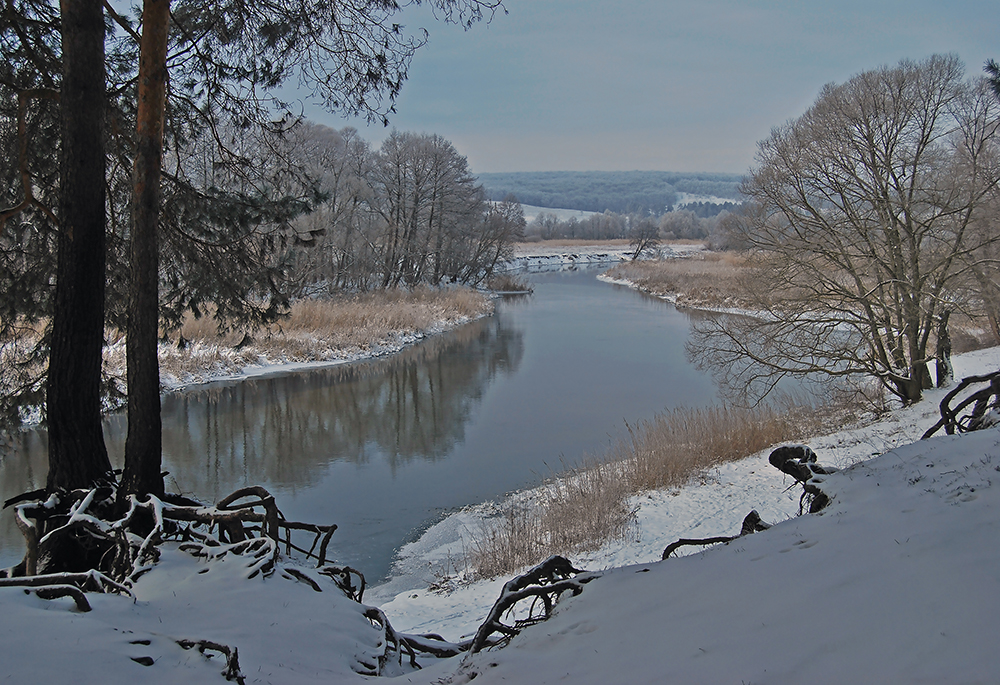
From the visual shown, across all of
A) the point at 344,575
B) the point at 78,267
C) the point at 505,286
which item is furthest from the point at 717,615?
the point at 505,286

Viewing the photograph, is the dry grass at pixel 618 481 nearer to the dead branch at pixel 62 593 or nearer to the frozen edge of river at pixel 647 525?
the frozen edge of river at pixel 647 525

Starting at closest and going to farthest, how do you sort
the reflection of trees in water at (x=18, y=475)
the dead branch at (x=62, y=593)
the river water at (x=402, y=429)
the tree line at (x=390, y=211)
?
the dead branch at (x=62, y=593)
the reflection of trees in water at (x=18, y=475)
the river water at (x=402, y=429)
the tree line at (x=390, y=211)

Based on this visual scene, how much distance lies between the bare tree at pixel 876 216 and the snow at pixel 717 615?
1020 cm

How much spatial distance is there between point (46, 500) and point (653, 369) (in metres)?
15.5

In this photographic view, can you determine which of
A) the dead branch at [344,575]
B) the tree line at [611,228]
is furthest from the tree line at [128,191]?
the tree line at [611,228]

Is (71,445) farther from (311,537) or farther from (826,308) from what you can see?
(826,308)

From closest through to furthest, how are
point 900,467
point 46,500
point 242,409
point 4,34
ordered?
point 900,467 < point 46,500 < point 4,34 < point 242,409

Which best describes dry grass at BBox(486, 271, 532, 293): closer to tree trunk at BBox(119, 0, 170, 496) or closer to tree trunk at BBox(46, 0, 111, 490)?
tree trunk at BBox(119, 0, 170, 496)

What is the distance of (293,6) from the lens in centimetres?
580

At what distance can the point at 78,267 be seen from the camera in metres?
4.88

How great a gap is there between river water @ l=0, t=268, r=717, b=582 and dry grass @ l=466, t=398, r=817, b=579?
3.28ft

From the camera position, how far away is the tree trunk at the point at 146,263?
16.3 ft

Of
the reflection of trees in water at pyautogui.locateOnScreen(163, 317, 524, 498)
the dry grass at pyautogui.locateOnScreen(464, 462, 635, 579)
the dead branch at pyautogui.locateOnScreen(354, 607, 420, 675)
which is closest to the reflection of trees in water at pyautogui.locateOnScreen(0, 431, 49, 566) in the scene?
the reflection of trees in water at pyautogui.locateOnScreen(163, 317, 524, 498)

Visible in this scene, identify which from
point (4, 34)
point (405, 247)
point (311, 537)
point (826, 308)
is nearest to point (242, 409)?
point (311, 537)
